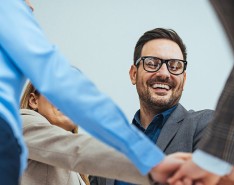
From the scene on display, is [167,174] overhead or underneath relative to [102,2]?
underneath

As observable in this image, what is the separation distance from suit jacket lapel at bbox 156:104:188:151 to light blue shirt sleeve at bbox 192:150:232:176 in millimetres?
574

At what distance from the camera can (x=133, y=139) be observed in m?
0.93

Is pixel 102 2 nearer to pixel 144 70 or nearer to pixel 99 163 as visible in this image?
pixel 144 70

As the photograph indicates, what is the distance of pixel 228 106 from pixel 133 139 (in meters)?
0.21

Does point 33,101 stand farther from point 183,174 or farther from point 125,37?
point 125,37

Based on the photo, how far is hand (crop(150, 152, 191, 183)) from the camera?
100 cm

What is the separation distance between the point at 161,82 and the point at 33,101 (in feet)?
1.70

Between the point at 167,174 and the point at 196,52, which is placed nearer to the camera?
the point at 167,174

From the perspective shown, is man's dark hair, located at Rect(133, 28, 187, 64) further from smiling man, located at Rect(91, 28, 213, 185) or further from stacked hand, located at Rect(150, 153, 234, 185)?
stacked hand, located at Rect(150, 153, 234, 185)

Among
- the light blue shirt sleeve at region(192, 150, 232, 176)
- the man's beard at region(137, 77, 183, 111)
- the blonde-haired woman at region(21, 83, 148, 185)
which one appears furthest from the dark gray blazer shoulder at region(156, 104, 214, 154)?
the light blue shirt sleeve at region(192, 150, 232, 176)

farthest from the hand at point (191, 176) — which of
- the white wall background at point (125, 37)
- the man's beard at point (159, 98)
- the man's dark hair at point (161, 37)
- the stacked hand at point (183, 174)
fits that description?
the white wall background at point (125, 37)

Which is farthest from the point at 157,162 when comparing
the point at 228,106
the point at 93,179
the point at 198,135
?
the point at 93,179

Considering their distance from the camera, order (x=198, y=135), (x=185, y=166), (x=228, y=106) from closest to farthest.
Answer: (x=228, y=106), (x=185, y=166), (x=198, y=135)

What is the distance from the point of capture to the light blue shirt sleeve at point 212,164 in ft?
3.01
